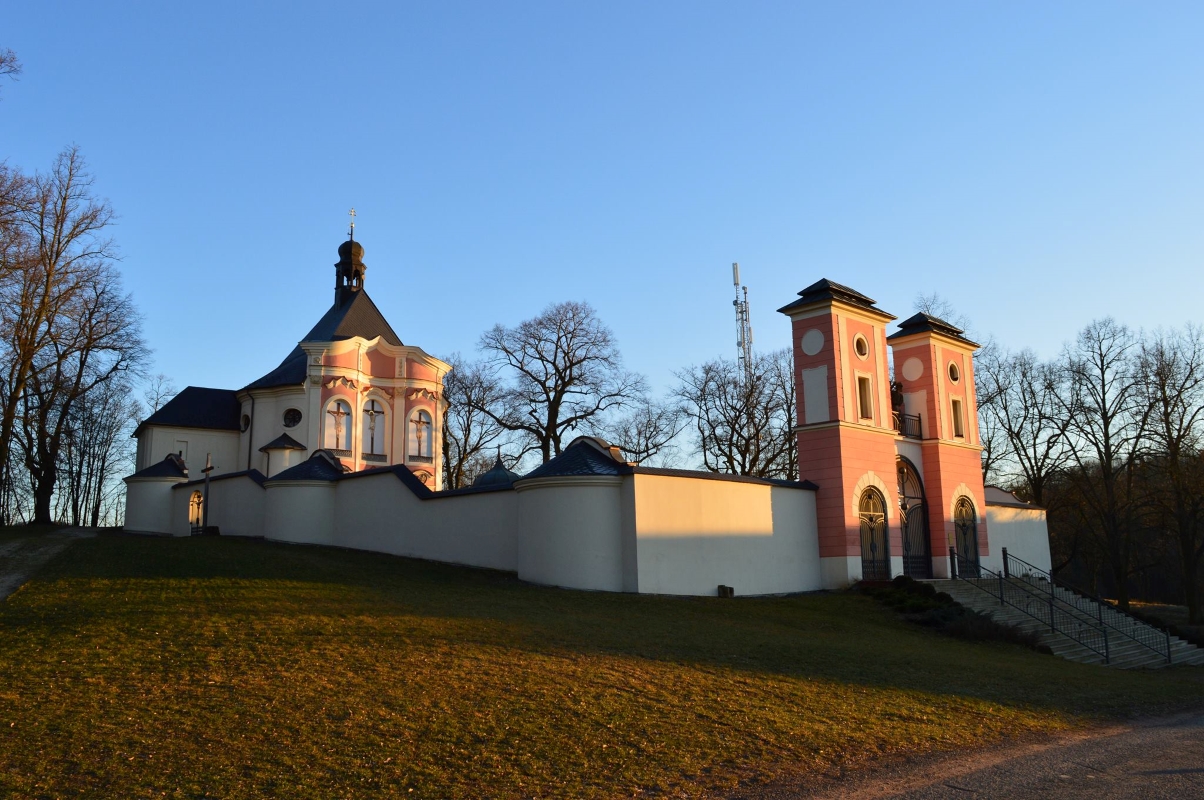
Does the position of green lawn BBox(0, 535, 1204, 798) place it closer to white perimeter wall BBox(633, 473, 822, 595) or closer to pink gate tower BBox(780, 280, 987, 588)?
white perimeter wall BBox(633, 473, 822, 595)

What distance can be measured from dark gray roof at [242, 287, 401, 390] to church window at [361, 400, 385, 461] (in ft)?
9.36

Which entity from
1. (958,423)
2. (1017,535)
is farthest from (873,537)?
(1017,535)

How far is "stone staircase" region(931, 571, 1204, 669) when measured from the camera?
2031 centimetres

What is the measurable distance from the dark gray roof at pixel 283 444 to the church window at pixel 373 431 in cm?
243

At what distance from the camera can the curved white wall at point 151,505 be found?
34.1 m

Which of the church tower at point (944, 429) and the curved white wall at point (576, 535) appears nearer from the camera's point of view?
the curved white wall at point (576, 535)

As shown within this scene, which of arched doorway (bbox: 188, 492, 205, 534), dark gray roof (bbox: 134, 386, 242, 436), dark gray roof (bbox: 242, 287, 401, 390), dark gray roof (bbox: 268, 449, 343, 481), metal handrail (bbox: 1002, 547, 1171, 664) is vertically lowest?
metal handrail (bbox: 1002, 547, 1171, 664)

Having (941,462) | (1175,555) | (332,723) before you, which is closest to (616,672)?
(332,723)

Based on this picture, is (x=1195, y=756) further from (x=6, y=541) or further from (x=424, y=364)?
(x=424, y=364)

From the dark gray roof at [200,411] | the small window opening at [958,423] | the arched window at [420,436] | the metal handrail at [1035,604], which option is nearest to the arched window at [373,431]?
the arched window at [420,436]

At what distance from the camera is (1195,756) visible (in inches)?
373

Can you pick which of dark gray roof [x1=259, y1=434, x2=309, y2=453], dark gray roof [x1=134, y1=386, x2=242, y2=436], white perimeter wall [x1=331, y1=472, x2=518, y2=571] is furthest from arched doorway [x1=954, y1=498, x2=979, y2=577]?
dark gray roof [x1=134, y1=386, x2=242, y2=436]

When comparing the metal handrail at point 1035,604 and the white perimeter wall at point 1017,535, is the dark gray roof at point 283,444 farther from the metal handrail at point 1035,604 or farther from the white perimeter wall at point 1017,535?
the white perimeter wall at point 1017,535

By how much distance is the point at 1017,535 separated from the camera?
33094 mm
